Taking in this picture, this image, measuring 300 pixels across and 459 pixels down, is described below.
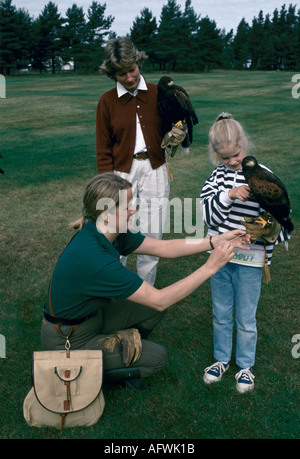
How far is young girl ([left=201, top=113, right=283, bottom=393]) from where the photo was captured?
2.67m

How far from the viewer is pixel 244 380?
2932mm

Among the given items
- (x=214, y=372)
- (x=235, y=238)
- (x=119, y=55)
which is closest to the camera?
(x=235, y=238)

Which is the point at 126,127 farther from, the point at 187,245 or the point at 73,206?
the point at 73,206

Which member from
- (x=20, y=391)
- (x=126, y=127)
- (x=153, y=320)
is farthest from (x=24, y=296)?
(x=126, y=127)

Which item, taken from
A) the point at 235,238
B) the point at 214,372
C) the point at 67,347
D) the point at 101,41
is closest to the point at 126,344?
the point at 67,347

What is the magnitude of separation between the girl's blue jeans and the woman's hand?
0.20m

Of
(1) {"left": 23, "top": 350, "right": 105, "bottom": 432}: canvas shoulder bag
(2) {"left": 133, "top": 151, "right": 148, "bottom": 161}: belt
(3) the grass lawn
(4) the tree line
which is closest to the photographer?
(1) {"left": 23, "top": 350, "right": 105, "bottom": 432}: canvas shoulder bag

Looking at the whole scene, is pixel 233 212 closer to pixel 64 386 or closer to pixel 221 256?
pixel 221 256

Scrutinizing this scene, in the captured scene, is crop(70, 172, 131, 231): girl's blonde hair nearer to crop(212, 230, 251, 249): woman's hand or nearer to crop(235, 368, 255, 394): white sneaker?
crop(212, 230, 251, 249): woman's hand

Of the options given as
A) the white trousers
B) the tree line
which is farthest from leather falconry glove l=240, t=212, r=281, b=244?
the tree line

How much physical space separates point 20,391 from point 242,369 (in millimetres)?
1624

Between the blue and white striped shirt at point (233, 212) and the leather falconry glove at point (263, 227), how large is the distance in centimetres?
12

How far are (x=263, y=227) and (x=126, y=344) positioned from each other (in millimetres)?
1186

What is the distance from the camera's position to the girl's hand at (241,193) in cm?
254
